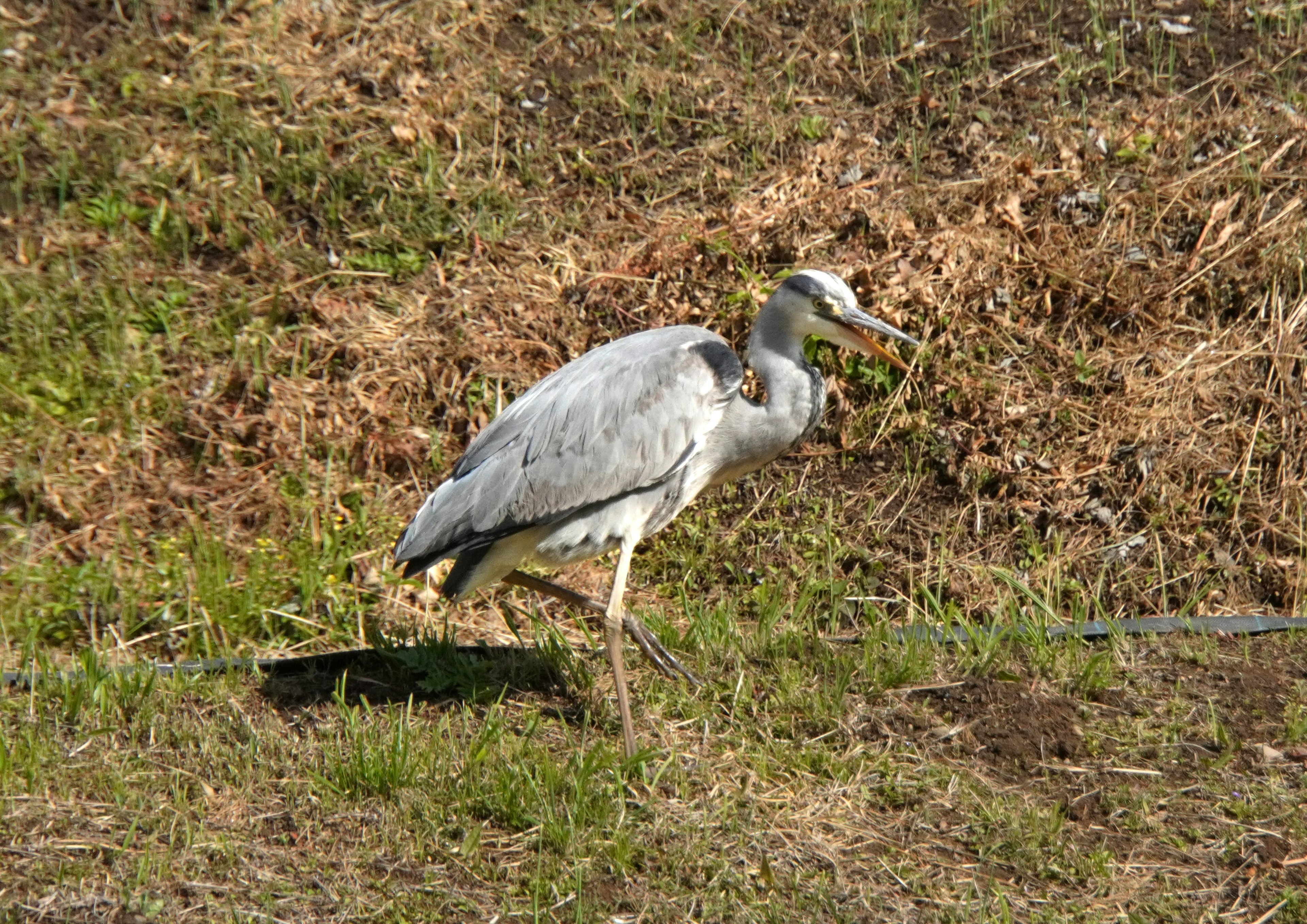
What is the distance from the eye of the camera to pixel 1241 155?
6176mm

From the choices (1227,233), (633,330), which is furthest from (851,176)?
(1227,233)

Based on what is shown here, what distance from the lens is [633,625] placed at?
4.62m

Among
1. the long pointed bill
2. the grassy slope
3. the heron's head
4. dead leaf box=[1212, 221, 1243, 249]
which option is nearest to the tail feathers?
the grassy slope

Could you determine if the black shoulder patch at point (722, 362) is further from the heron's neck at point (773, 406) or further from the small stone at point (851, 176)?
the small stone at point (851, 176)

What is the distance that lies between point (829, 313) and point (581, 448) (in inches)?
40.3

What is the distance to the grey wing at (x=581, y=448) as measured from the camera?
4.46 m

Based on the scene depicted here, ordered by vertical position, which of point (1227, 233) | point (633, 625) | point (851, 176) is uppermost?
point (851, 176)

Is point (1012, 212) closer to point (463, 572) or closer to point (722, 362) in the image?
point (722, 362)

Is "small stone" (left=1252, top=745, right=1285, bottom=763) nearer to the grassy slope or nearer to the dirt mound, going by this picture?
the grassy slope

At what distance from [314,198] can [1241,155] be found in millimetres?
4476

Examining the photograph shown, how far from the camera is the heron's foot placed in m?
4.59

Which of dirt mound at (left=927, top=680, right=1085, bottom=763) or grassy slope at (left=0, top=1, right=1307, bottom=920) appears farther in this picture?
dirt mound at (left=927, top=680, right=1085, bottom=763)

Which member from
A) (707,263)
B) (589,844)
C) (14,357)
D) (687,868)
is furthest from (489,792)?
(14,357)

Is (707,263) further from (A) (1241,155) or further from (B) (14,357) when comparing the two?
(B) (14,357)
